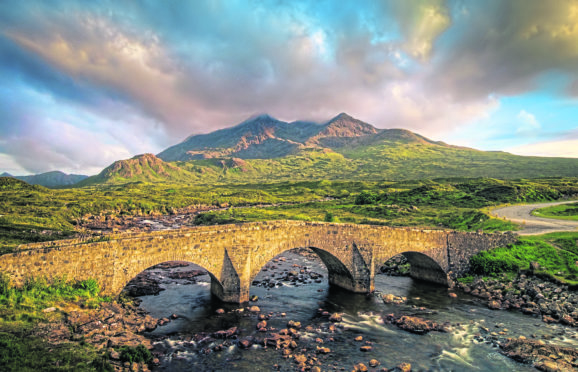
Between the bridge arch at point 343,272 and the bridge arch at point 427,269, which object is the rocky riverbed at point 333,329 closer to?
the bridge arch at point 343,272

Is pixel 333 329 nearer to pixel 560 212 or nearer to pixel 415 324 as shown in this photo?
pixel 415 324

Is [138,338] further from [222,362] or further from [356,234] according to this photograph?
[356,234]

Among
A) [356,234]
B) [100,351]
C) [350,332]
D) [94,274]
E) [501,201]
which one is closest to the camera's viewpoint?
[100,351]

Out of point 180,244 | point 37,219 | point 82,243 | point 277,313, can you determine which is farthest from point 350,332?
point 37,219

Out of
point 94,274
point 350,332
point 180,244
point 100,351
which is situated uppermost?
point 180,244

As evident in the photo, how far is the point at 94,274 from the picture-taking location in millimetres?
19594

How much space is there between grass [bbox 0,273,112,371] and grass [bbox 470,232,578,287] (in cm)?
3663

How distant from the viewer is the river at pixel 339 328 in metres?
18.6

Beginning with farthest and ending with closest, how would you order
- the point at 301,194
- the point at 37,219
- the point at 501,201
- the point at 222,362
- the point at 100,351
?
the point at 301,194 < the point at 501,201 < the point at 37,219 < the point at 222,362 < the point at 100,351

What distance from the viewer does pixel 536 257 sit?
33969 millimetres

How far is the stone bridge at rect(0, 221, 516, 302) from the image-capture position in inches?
741

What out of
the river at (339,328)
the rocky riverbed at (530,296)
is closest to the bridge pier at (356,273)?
the river at (339,328)

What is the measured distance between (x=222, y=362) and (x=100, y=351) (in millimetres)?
6486

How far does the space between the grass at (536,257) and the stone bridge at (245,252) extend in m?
1.26
